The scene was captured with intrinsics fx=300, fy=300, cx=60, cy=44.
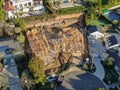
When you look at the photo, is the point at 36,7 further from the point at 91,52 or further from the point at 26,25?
the point at 91,52

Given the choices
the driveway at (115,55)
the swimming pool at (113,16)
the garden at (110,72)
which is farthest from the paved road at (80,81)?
the swimming pool at (113,16)

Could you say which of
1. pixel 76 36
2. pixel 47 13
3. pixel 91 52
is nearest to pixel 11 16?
pixel 47 13

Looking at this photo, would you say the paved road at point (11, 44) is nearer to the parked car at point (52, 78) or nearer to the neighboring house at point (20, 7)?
the parked car at point (52, 78)

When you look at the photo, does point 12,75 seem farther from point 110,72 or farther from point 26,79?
point 110,72

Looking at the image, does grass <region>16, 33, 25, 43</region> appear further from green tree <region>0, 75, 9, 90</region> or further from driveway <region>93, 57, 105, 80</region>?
driveway <region>93, 57, 105, 80</region>

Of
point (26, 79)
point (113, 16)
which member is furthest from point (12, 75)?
Answer: point (113, 16)
